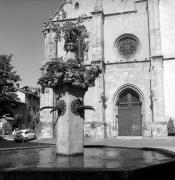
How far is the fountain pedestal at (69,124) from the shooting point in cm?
788

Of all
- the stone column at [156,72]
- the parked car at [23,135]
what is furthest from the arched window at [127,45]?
the parked car at [23,135]

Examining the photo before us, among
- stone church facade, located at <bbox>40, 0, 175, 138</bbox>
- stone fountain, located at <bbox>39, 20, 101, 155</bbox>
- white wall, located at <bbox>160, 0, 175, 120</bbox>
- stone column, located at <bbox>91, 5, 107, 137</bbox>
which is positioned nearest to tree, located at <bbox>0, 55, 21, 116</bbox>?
stone church facade, located at <bbox>40, 0, 175, 138</bbox>

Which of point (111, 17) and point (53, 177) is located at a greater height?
point (111, 17)

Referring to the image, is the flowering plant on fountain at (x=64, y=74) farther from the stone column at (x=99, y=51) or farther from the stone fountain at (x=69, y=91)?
the stone column at (x=99, y=51)

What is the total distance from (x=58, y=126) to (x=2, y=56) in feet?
67.9

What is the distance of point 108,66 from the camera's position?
103ft

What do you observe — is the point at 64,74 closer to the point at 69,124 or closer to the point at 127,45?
the point at 69,124

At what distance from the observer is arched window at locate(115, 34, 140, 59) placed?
31719 millimetres

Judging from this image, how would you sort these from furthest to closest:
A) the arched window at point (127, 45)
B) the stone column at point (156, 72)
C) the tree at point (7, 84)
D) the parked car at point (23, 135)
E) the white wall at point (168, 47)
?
the arched window at point (127, 45)
the parked car at point (23, 135)
the white wall at point (168, 47)
the stone column at point (156, 72)
the tree at point (7, 84)

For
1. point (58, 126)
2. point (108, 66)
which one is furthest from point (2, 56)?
point (58, 126)

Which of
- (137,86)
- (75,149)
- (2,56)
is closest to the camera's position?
(75,149)

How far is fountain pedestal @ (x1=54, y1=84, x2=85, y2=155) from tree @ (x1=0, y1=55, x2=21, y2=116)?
18.1 metres

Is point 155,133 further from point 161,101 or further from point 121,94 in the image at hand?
point 121,94

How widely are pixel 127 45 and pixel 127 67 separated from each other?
2.70 m
